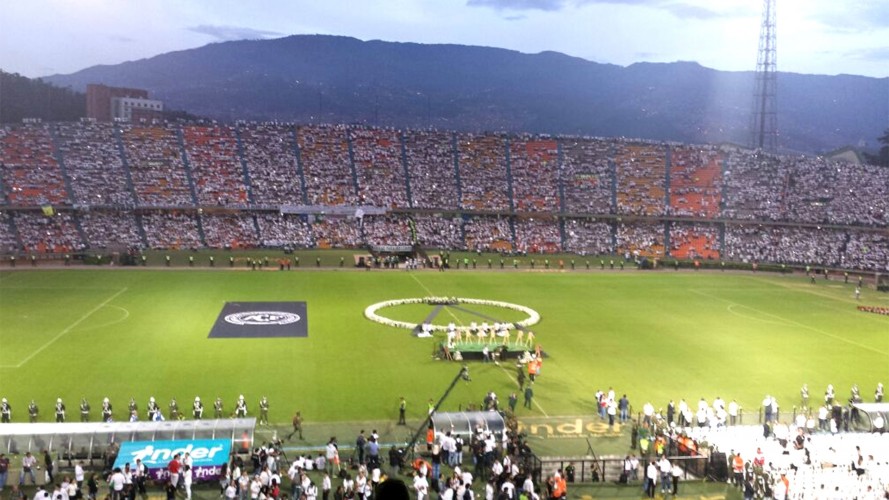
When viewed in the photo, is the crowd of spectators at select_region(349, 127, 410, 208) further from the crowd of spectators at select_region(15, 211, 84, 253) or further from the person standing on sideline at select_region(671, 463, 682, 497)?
the person standing on sideline at select_region(671, 463, 682, 497)

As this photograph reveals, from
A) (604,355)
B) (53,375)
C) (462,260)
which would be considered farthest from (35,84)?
(604,355)

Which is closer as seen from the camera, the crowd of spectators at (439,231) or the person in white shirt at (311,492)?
the person in white shirt at (311,492)

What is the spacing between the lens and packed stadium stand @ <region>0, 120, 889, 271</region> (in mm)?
76938

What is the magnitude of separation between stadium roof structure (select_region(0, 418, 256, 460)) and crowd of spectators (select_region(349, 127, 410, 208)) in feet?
210

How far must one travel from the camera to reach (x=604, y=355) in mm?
36938

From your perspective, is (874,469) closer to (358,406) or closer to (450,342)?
(358,406)

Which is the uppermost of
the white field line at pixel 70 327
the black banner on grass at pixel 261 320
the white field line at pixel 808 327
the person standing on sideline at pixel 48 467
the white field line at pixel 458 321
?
the person standing on sideline at pixel 48 467

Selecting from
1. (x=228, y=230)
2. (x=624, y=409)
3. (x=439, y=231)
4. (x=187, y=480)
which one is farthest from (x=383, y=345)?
(x=439, y=231)

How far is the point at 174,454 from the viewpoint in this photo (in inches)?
827

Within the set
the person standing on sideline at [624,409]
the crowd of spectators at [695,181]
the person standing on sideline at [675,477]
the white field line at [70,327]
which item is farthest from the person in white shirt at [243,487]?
the crowd of spectators at [695,181]

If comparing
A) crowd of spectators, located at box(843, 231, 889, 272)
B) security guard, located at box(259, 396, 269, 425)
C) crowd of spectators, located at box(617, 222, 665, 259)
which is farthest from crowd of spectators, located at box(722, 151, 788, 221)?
security guard, located at box(259, 396, 269, 425)

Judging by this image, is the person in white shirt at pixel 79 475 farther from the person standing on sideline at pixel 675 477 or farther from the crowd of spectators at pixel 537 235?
the crowd of spectators at pixel 537 235

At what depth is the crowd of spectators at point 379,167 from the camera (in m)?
86.1

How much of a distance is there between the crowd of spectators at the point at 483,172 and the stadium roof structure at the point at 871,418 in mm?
60559
